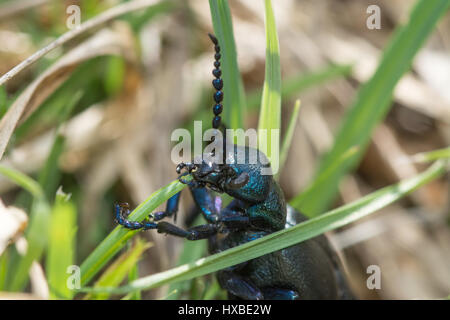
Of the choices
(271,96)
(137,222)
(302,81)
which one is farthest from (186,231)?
(302,81)

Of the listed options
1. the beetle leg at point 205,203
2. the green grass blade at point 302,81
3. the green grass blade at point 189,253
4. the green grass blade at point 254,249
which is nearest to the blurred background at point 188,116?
the green grass blade at point 302,81

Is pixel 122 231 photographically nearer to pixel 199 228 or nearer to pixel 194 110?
pixel 199 228

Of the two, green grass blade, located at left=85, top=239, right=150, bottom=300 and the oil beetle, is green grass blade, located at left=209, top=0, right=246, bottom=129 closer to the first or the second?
the oil beetle

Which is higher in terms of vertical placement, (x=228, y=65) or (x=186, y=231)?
(x=228, y=65)

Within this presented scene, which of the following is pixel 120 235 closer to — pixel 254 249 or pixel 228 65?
pixel 254 249

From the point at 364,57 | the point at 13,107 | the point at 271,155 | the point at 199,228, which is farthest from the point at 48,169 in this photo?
the point at 364,57

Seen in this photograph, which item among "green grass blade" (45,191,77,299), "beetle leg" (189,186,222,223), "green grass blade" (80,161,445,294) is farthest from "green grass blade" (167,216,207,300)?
"green grass blade" (45,191,77,299)

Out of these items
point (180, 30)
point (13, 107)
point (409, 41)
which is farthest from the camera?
point (180, 30)

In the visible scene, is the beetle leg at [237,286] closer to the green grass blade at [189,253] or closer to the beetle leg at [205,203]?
the green grass blade at [189,253]
